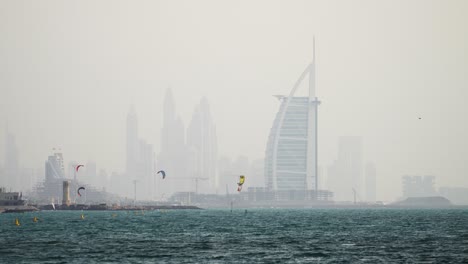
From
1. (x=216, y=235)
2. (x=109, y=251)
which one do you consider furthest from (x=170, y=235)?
(x=109, y=251)

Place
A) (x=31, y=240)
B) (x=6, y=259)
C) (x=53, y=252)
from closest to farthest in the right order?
(x=6, y=259), (x=53, y=252), (x=31, y=240)

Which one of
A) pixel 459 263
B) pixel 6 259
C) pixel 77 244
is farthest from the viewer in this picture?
pixel 77 244

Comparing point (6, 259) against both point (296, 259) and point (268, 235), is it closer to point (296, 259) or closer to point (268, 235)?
point (296, 259)

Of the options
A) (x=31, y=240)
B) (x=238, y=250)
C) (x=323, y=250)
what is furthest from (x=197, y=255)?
(x=31, y=240)

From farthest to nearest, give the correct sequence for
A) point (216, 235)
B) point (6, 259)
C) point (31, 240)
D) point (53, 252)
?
point (216, 235) → point (31, 240) → point (53, 252) → point (6, 259)

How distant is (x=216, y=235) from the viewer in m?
162

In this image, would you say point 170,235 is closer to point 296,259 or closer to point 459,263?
point 296,259

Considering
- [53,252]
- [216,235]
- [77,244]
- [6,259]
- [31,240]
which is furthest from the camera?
[216,235]

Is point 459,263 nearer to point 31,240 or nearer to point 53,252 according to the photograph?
point 53,252

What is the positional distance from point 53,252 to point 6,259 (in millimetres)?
11136

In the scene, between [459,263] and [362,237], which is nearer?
[459,263]

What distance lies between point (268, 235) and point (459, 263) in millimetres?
63520

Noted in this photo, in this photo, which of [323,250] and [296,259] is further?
[323,250]

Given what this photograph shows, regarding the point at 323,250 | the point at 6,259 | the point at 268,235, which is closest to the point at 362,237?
the point at 268,235
